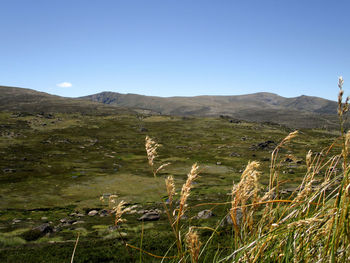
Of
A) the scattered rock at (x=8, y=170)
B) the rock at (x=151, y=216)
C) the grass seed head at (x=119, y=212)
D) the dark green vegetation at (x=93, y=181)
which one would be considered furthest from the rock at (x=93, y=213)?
the scattered rock at (x=8, y=170)

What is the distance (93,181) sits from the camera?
138 feet

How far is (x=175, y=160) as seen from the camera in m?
65.1

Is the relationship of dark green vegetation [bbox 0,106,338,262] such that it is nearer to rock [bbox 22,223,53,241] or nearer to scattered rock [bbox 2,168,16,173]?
rock [bbox 22,223,53,241]

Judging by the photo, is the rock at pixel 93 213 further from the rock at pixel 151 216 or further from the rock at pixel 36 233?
the rock at pixel 36 233

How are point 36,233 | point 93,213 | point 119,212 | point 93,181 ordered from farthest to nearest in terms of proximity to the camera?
point 93,181 → point 93,213 → point 36,233 → point 119,212

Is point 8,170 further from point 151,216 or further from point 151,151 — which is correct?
point 151,151

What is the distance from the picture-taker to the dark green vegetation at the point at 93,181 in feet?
50.3

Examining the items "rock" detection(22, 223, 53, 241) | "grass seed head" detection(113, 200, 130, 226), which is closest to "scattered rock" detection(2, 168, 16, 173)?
"rock" detection(22, 223, 53, 241)

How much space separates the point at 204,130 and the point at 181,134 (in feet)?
60.8

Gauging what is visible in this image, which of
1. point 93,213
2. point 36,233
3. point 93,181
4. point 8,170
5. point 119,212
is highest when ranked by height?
point 119,212

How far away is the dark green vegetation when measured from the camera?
50.3 ft

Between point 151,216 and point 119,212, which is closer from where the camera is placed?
point 119,212

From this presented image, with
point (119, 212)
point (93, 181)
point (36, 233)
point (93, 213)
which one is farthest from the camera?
point (93, 181)

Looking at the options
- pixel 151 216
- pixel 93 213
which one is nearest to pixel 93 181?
pixel 93 213
